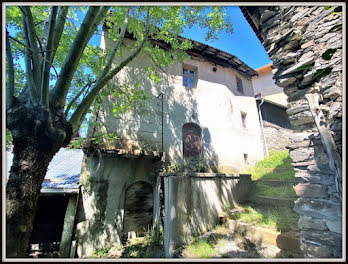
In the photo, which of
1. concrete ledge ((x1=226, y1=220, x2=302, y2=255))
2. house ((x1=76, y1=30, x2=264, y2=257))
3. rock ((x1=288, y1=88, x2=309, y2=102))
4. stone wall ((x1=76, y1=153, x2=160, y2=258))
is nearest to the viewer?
rock ((x1=288, y1=88, x2=309, y2=102))

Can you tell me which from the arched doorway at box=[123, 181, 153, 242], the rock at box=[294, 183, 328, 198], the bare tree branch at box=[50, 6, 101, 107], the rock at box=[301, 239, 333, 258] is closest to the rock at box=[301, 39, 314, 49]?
the rock at box=[294, 183, 328, 198]

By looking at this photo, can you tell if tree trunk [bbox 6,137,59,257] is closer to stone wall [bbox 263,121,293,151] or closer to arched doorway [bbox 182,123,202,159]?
arched doorway [bbox 182,123,202,159]

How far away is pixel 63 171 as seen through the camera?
22.8ft

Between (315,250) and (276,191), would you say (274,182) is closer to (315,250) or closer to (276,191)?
(276,191)

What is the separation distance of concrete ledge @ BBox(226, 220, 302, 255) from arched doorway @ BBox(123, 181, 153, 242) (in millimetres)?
3363

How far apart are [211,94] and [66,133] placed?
7.90 metres

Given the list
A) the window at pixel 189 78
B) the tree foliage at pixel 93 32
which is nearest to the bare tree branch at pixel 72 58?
the tree foliage at pixel 93 32

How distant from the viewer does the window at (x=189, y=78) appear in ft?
29.5

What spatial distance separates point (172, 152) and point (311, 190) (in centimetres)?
560

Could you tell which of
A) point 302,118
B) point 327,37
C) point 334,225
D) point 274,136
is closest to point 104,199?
point 334,225

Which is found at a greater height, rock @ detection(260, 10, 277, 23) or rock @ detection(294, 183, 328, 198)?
rock @ detection(260, 10, 277, 23)

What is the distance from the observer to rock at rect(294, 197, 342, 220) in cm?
185

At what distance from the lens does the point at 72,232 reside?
5293 mm

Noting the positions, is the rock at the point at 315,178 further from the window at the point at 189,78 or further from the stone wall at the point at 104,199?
the window at the point at 189,78
